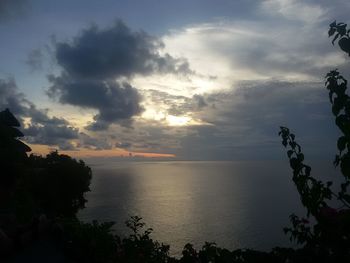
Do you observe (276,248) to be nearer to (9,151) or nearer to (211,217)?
(9,151)

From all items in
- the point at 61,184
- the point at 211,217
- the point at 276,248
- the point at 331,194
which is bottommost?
the point at 211,217

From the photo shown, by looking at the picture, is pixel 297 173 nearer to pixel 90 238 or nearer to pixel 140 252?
pixel 90 238

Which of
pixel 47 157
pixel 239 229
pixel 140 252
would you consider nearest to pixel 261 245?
pixel 239 229

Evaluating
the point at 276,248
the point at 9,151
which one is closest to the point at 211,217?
the point at 9,151

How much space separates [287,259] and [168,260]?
3.68 metres

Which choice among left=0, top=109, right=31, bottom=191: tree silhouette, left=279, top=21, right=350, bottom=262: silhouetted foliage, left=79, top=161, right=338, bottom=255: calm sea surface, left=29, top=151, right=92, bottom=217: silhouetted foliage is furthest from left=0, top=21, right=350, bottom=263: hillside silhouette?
left=79, top=161, right=338, bottom=255: calm sea surface

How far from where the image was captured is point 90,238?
7.15 m

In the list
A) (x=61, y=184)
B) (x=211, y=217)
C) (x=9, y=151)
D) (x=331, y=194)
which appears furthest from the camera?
(x=211, y=217)

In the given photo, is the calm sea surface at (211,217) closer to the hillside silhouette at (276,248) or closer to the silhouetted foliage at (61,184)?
the silhouetted foliage at (61,184)

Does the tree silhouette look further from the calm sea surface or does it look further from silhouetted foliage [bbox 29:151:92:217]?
the calm sea surface

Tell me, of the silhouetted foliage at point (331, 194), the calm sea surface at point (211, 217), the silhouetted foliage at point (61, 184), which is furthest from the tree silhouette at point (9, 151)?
the calm sea surface at point (211, 217)

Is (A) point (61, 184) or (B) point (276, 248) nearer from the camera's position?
(B) point (276, 248)

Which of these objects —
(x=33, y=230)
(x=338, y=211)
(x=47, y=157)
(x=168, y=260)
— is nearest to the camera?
(x=338, y=211)

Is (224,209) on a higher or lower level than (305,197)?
lower
